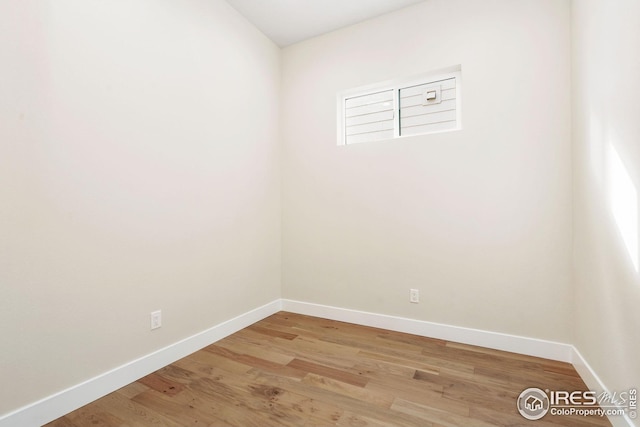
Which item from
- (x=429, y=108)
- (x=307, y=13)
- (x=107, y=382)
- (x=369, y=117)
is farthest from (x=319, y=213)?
(x=107, y=382)

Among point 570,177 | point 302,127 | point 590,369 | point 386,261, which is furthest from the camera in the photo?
point 302,127

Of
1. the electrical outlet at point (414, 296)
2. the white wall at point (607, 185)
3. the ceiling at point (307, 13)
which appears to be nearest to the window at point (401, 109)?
the ceiling at point (307, 13)

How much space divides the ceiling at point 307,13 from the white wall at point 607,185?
1566mm

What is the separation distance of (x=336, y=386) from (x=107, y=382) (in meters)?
1.39

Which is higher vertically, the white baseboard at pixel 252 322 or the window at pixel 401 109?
the window at pixel 401 109

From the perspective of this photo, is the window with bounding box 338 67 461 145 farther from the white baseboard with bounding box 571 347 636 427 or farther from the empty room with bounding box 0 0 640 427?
the white baseboard with bounding box 571 347 636 427

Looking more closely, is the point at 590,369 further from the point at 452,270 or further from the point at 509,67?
the point at 509,67

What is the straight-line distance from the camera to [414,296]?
261 cm

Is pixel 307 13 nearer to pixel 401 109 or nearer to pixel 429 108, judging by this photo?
pixel 401 109

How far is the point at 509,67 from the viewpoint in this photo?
88.2 inches

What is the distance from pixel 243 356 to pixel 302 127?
7.67ft

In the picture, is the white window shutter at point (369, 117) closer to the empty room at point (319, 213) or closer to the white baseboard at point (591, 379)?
the empty room at point (319, 213)

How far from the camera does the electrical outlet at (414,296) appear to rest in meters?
2.59

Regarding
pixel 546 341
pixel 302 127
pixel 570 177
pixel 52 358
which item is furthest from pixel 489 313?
pixel 52 358
